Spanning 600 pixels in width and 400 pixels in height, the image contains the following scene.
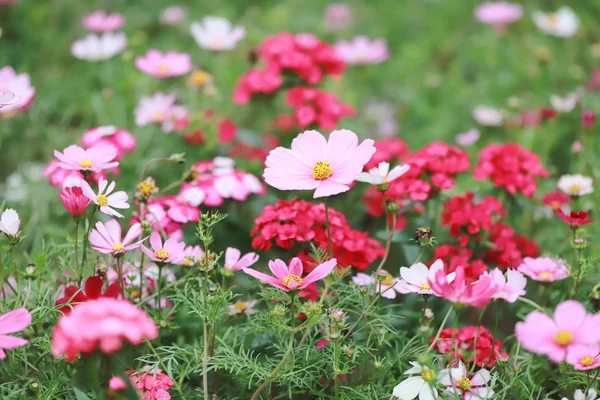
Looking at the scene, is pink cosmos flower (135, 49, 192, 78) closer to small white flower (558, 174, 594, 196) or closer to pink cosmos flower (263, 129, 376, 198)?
pink cosmos flower (263, 129, 376, 198)

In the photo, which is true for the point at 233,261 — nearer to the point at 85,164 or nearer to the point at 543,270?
the point at 85,164

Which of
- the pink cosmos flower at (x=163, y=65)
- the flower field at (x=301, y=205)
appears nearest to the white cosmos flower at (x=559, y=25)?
the flower field at (x=301, y=205)

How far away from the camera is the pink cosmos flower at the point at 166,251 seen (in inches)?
41.7

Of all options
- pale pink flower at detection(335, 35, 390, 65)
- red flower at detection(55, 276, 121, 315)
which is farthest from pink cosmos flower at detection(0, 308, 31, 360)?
pale pink flower at detection(335, 35, 390, 65)

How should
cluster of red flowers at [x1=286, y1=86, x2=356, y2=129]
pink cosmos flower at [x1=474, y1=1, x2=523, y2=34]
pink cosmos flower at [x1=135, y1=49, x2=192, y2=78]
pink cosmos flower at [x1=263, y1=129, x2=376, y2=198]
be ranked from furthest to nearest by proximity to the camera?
1. pink cosmos flower at [x1=474, y1=1, x2=523, y2=34]
2. pink cosmos flower at [x1=135, y1=49, x2=192, y2=78]
3. cluster of red flowers at [x1=286, y1=86, x2=356, y2=129]
4. pink cosmos flower at [x1=263, y1=129, x2=376, y2=198]

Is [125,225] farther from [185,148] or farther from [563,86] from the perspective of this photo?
[563,86]

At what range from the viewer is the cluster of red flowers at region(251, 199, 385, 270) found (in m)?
1.18

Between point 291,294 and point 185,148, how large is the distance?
92 centimetres

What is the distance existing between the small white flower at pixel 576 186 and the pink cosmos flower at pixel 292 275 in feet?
2.38

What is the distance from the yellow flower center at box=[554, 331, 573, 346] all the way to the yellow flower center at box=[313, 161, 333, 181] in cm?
44

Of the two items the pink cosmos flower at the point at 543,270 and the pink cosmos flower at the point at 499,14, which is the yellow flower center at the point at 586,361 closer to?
the pink cosmos flower at the point at 543,270

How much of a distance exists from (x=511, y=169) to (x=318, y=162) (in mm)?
540

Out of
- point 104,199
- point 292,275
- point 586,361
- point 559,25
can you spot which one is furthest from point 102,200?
point 559,25

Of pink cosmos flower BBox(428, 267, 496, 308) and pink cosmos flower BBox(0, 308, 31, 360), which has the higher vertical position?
pink cosmos flower BBox(428, 267, 496, 308)
